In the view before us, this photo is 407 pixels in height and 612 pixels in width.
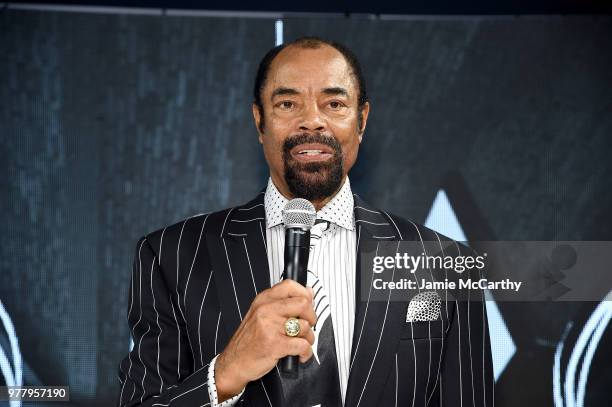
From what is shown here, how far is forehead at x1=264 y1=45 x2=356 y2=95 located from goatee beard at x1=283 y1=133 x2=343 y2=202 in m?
0.16

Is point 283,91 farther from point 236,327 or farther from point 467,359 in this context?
point 467,359

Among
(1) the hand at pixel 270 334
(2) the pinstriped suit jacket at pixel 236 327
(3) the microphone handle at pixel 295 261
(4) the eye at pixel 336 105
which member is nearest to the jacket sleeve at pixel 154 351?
(2) the pinstriped suit jacket at pixel 236 327

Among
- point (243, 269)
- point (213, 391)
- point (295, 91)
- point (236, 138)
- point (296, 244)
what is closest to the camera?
point (296, 244)

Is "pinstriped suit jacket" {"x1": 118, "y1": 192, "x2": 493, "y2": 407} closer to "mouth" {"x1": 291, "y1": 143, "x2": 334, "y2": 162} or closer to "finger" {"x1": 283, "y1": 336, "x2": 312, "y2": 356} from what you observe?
"mouth" {"x1": 291, "y1": 143, "x2": 334, "y2": 162}

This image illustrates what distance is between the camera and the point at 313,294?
1.88 meters

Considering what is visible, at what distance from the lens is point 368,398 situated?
1986 millimetres

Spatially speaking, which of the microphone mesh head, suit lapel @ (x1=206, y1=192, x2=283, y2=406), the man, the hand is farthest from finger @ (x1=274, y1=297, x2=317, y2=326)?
suit lapel @ (x1=206, y1=192, x2=283, y2=406)

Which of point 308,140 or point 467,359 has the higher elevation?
point 308,140

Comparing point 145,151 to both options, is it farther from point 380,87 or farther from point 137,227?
point 380,87

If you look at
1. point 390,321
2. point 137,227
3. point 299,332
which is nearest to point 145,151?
point 137,227

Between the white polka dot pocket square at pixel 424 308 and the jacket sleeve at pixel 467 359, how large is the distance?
0.06 m

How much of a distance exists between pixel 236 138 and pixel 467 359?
172cm

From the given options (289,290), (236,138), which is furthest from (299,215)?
(236,138)

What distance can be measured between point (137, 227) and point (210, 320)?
1.51m
